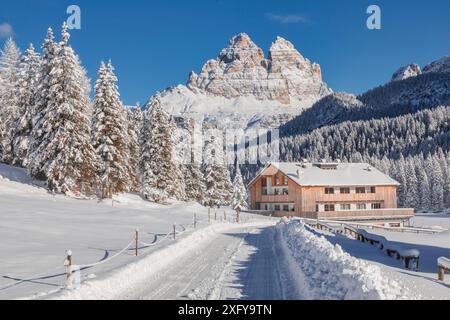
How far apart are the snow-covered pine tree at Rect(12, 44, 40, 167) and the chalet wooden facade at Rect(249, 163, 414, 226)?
1365 inches

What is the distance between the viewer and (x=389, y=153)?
181 meters

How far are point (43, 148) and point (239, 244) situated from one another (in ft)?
84.8

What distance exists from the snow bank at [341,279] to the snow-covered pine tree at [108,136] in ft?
112

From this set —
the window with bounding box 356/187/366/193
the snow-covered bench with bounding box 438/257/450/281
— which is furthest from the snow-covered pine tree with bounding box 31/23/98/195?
the window with bounding box 356/187/366/193

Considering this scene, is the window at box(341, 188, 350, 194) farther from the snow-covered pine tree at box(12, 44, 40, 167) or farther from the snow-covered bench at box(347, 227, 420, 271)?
the snow-covered pine tree at box(12, 44, 40, 167)

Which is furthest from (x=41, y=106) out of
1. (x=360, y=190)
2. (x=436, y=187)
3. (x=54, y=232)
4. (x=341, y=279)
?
(x=436, y=187)

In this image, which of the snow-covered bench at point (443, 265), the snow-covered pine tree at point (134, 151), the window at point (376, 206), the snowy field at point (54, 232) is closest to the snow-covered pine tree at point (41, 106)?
the snowy field at point (54, 232)

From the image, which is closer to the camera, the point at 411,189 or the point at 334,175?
the point at 334,175

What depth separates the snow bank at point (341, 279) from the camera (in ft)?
30.6

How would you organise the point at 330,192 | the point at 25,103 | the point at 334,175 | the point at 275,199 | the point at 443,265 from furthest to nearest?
the point at 275,199 → the point at 334,175 → the point at 330,192 → the point at 25,103 → the point at 443,265

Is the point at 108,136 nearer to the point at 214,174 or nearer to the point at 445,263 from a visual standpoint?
the point at 214,174

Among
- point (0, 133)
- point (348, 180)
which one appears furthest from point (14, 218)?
point (348, 180)

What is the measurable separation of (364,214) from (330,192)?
6.08 meters

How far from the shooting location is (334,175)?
66.6 metres
